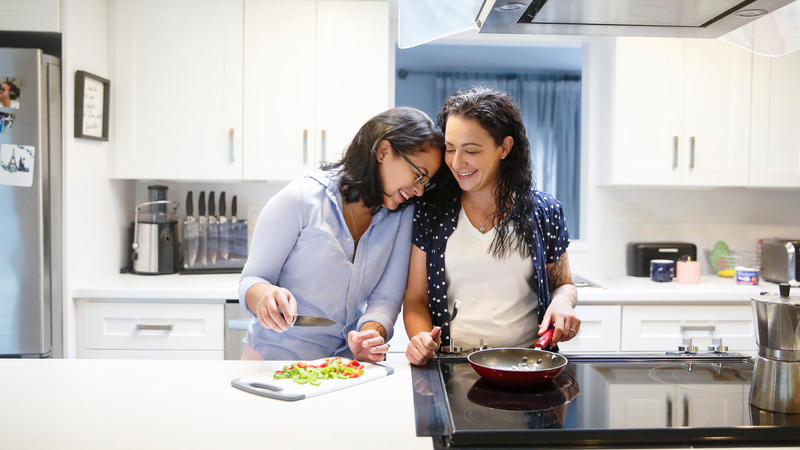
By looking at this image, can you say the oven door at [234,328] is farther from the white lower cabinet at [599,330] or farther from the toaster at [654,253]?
the toaster at [654,253]

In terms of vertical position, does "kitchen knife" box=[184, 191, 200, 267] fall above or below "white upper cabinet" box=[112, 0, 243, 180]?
below

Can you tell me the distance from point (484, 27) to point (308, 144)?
60.8 inches

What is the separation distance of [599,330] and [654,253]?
71 centimetres

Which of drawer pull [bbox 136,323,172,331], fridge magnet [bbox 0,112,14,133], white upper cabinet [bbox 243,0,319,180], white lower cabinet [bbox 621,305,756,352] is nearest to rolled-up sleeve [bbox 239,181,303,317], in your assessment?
drawer pull [bbox 136,323,172,331]

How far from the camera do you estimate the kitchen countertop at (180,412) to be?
941mm

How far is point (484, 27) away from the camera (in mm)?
1267

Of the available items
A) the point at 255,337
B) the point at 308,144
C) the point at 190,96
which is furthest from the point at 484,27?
the point at 190,96

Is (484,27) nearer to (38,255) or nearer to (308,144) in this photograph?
(308,144)

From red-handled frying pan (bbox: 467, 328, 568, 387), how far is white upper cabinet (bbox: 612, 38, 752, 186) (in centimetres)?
172

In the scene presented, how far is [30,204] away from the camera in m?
2.28

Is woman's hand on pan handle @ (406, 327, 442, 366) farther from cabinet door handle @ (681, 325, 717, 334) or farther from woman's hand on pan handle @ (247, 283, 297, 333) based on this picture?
cabinet door handle @ (681, 325, 717, 334)

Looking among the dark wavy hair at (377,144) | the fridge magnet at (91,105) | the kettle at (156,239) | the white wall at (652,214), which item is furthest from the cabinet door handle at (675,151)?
the fridge magnet at (91,105)

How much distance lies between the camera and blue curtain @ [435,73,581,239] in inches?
219

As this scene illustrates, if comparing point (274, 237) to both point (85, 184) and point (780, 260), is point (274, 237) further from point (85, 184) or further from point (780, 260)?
point (780, 260)
